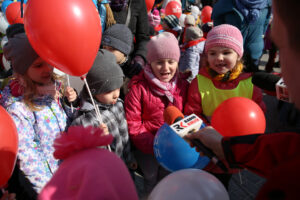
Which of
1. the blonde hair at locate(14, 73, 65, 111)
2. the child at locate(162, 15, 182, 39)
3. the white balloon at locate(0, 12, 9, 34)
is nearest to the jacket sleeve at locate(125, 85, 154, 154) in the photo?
the blonde hair at locate(14, 73, 65, 111)

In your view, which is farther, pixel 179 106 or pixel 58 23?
pixel 179 106

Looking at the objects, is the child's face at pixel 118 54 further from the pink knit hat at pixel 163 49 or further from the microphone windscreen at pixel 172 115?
the microphone windscreen at pixel 172 115

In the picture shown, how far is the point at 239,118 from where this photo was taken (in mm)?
1394

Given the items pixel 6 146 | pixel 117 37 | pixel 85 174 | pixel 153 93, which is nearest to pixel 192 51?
pixel 117 37

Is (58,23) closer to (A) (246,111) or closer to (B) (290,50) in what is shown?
(B) (290,50)

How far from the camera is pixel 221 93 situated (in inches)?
72.6

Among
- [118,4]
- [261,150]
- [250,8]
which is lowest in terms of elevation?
[261,150]

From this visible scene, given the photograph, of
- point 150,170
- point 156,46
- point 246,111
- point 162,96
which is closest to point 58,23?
point 156,46

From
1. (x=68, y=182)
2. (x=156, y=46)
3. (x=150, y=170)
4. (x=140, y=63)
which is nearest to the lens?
(x=68, y=182)

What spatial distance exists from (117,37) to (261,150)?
62.8 inches

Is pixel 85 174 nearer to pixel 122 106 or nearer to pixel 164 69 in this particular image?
pixel 122 106

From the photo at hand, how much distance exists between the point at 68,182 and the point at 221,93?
153 centimetres

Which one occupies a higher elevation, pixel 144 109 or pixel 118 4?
pixel 118 4

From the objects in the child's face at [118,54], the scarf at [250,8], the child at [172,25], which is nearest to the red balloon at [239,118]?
the child's face at [118,54]
